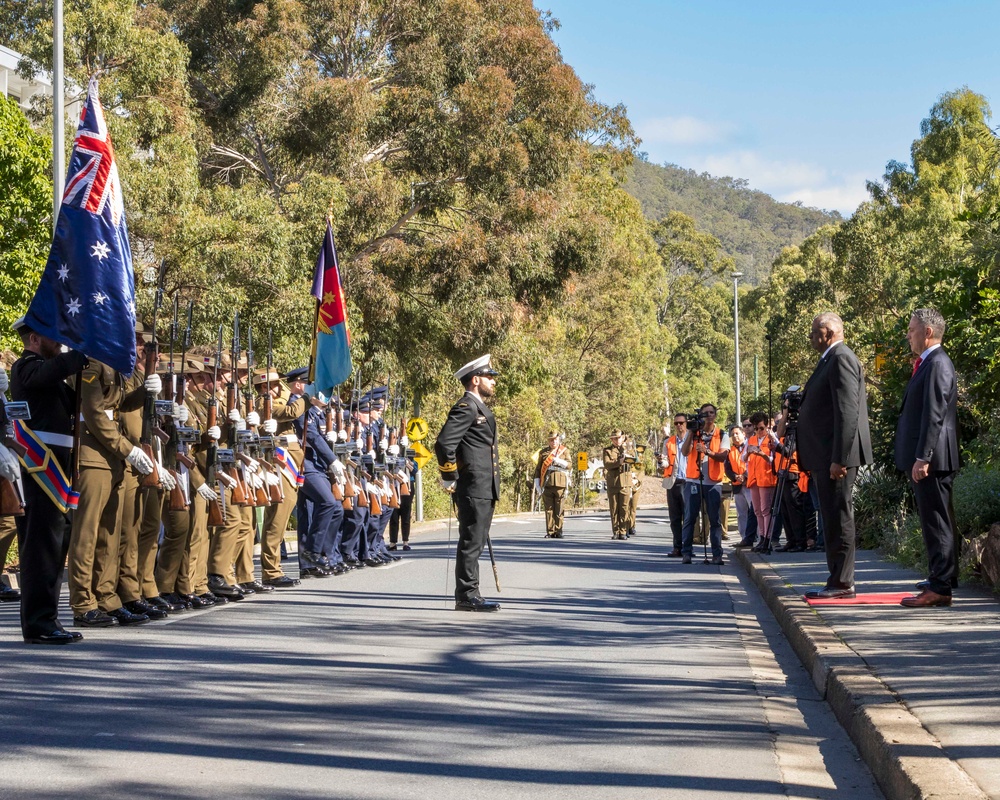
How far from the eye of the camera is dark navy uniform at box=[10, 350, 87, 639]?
30.7 feet

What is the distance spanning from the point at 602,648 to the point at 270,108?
976 inches

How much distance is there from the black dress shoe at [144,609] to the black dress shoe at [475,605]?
247 cm

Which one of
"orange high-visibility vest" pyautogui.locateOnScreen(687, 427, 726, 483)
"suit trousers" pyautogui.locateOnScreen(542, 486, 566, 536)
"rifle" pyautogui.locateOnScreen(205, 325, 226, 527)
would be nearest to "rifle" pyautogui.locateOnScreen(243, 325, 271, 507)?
"rifle" pyautogui.locateOnScreen(205, 325, 226, 527)

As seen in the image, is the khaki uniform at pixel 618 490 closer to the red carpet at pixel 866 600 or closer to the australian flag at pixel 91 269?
the red carpet at pixel 866 600

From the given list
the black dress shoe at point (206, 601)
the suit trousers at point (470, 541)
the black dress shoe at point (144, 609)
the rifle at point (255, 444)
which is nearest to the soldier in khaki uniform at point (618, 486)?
the rifle at point (255, 444)

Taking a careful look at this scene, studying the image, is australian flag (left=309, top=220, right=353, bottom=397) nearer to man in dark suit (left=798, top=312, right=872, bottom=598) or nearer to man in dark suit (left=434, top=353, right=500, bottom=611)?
man in dark suit (left=434, top=353, right=500, bottom=611)

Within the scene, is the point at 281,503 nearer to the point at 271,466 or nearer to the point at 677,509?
the point at 271,466

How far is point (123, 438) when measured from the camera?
33.2 ft

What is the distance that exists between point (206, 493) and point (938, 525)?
573 cm

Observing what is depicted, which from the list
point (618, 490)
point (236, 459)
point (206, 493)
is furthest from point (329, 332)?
point (618, 490)

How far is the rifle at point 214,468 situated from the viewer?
11.9 meters

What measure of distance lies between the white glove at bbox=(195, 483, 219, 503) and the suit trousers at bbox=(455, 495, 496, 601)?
6.68 ft

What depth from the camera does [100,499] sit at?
10312mm

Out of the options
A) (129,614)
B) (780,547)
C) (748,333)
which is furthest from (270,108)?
(748,333)
